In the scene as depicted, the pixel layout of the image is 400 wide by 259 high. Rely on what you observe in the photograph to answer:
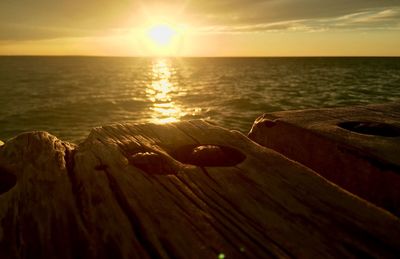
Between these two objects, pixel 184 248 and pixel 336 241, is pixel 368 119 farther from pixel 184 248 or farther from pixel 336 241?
pixel 184 248

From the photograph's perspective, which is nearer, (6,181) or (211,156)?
(6,181)

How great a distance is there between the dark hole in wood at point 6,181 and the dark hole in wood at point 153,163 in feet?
2.21

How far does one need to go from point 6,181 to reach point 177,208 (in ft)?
3.69

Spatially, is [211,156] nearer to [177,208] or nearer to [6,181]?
[177,208]

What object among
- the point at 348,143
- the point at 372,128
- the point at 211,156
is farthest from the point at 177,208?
the point at 372,128

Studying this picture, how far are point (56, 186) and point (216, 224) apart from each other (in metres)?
0.90

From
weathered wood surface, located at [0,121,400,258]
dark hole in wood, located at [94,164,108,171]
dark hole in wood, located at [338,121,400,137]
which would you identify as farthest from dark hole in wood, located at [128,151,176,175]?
dark hole in wood, located at [338,121,400,137]

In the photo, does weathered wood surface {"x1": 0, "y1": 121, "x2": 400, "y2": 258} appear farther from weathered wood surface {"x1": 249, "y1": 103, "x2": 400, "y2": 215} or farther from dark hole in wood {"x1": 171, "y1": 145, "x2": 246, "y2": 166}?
weathered wood surface {"x1": 249, "y1": 103, "x2": 400, "y2": 215}

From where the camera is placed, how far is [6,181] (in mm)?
2033

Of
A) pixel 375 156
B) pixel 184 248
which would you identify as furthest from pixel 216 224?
pixel 375 156

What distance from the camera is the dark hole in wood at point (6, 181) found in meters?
1.95

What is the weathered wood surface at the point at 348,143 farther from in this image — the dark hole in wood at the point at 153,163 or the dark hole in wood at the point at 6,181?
the dark hole in wood at the point at 6,181

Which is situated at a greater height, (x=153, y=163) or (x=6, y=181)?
(x=153, y=163)

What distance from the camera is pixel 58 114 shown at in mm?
21344
